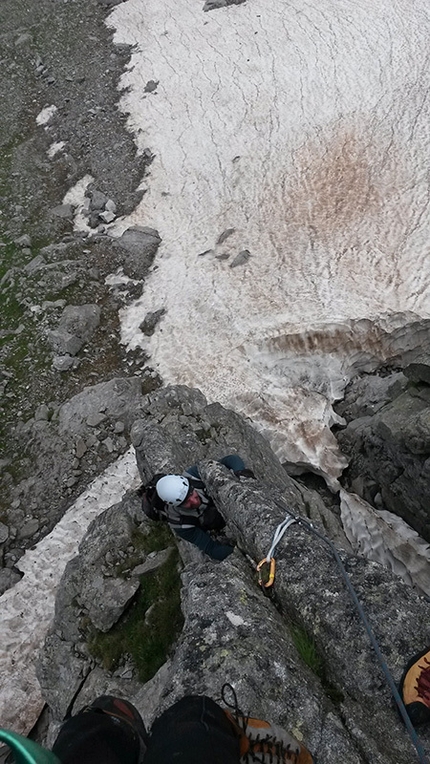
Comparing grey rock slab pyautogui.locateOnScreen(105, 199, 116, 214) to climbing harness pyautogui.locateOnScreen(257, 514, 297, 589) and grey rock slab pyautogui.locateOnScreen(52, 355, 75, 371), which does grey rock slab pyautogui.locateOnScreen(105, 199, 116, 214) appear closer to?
grey rock slab pyautogui.locateOnScreen(52, 355, 75, 371)

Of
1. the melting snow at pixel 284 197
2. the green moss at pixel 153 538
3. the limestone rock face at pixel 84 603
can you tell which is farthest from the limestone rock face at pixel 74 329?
the green moss at pixel 153 538

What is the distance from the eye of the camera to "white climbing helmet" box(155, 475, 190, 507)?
7973 millimetres

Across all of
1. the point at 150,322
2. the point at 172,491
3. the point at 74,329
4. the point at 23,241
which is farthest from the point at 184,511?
the point at 23,241

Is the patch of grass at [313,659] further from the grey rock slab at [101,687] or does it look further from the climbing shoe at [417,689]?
the grey rock slab at [101,687]

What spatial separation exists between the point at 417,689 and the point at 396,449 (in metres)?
7.68

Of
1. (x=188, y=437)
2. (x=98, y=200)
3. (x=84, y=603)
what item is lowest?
(x=84, y=603)

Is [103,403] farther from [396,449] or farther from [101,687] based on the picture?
[101,687]

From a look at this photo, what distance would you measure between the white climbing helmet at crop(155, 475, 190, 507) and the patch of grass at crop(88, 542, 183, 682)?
1.98 meters

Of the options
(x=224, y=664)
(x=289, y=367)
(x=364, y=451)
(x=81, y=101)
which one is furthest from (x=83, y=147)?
(x=224, y=664)

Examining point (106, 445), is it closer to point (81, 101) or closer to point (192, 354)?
point (192, 354)

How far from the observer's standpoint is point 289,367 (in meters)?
17.6

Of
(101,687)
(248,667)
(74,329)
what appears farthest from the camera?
(74,329)

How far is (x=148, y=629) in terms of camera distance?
8695 mm

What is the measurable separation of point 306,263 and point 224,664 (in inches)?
632
